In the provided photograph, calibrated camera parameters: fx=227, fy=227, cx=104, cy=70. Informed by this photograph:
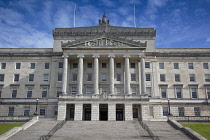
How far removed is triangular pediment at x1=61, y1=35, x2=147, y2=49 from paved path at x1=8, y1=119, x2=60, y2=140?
19.9 m

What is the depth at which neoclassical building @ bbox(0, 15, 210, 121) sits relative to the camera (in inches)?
2015

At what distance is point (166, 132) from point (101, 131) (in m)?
10.2

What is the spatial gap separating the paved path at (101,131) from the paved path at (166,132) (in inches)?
80.3

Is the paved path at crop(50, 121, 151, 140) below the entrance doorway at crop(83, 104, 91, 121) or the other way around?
below

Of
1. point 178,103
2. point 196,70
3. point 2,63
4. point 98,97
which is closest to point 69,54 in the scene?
point 98,97

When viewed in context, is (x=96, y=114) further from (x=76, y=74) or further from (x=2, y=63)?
(x=2, y=63)

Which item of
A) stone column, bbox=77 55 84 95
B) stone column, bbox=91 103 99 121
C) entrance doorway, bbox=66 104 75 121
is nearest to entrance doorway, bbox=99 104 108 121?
stone column, bbox=91 103 99 121

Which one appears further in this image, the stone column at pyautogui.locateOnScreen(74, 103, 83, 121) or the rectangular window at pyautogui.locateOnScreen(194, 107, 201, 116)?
the rectangular window at pyautogui.locateOnScreen(194, 107, 201, 116)

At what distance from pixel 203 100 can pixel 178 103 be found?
6259 millimetres

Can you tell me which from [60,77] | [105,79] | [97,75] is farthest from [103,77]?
[60,77]

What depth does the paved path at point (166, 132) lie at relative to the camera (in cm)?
3200

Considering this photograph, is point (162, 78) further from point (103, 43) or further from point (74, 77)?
point (74, 77)

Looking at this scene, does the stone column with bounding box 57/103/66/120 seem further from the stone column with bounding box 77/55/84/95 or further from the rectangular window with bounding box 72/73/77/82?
the rectangular window with bounding box 72/73/77/82

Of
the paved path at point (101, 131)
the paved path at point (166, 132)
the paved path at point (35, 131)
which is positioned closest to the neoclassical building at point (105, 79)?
the paved path at point (101, 131)
